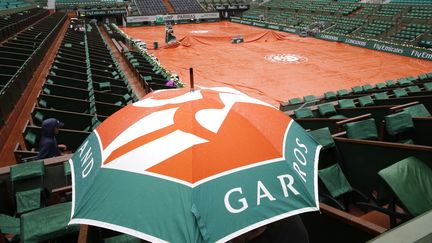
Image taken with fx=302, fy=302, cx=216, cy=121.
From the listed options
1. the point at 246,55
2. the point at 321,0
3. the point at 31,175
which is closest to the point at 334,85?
the point at 246,55

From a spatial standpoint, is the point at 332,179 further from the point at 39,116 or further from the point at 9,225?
the point at 39,116

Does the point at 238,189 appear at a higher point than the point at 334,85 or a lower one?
higher

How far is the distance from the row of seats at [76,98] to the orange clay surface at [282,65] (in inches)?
215

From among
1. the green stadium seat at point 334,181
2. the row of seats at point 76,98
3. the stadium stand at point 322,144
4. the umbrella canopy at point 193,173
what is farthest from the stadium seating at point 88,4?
the umbrella canopy at point 193,173

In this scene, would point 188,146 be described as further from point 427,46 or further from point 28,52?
point 427,46

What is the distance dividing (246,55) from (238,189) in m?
22.1

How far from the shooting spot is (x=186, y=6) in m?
50.4

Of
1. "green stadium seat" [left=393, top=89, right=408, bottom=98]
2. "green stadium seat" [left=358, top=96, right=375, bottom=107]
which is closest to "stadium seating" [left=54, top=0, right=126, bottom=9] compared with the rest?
"green stadium seat" [left=358, top=96, right=375, bottom=107]

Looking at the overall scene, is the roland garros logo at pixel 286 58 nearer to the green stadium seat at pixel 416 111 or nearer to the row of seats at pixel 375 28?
the row of seats at pixel 375 28

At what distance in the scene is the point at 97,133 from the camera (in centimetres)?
276

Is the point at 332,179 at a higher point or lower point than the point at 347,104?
lower

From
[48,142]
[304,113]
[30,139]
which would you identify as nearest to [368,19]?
[304,113]

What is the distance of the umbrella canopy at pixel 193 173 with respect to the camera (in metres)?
1.88

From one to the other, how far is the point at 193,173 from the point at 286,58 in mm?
21270
